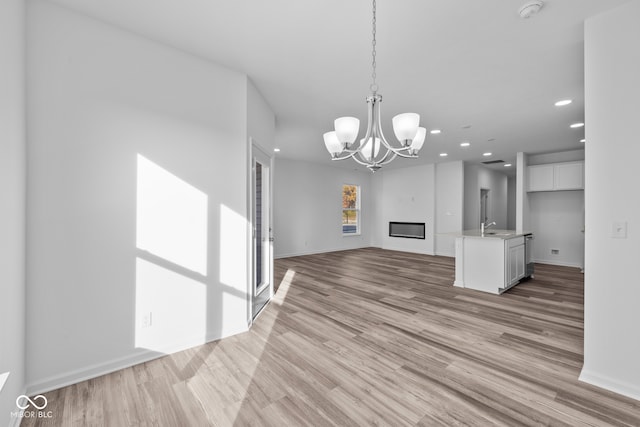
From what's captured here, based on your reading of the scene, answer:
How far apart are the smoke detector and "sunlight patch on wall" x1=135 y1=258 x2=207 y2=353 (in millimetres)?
3383

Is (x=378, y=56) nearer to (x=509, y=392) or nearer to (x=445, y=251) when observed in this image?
(x=509, y=392)

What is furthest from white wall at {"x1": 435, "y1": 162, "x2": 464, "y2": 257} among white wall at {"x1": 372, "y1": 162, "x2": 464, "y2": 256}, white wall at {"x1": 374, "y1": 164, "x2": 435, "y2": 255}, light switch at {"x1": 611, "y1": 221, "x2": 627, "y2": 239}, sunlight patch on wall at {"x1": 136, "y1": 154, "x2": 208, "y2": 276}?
sunlight patch on wall at {"x1": 136, "y1": 154, "x2": 208, "y2": 276}

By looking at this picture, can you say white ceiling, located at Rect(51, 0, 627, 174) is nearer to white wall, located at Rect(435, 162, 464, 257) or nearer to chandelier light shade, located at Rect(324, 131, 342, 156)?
chandelier light shade, located at Rect(324, 131, 342, 156)

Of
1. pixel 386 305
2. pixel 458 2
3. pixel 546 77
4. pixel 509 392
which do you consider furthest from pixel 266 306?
pixel 546 77

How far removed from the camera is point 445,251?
7895 mm

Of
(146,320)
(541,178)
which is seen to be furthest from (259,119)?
(541,178)

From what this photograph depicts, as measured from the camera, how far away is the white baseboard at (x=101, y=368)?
1876mm

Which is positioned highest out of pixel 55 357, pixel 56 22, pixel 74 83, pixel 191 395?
pixel 56 22

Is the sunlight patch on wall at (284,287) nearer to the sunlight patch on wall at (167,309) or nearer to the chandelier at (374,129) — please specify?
the sunlight patch on wall at (167,309)

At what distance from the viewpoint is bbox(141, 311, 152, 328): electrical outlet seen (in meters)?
2.26

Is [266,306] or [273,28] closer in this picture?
[273,28]

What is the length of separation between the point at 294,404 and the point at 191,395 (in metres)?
0.72

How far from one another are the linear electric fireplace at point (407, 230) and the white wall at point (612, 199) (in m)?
6.34

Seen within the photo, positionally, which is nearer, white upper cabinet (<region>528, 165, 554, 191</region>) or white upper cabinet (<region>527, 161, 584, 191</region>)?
white upper cabinet (<region>527, 161, 584, 191</region>)
